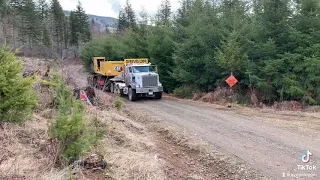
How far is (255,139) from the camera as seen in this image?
27.4 ft

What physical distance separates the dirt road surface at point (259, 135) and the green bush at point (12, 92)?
15.1 feet

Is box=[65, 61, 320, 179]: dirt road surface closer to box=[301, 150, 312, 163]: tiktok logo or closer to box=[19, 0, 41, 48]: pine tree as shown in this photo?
box=[301, 150, 312, 163]: tiktok logo

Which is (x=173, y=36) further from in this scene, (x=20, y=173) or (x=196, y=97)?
(x=20, y=173)


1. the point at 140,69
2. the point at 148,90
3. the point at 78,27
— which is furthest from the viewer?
the point at 78,27

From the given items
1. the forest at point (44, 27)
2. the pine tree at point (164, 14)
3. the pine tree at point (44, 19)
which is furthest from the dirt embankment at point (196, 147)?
the pine tree at point (44, 19)

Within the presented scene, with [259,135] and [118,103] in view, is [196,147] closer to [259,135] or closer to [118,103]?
[259,135]

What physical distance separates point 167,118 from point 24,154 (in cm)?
705

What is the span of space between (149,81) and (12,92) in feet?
38.9

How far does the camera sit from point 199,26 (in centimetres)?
1852

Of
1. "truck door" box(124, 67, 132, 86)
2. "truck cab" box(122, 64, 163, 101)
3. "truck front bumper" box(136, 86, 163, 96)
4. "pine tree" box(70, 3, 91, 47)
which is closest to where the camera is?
"truck front bumper" box(136, 86, 163, 96)

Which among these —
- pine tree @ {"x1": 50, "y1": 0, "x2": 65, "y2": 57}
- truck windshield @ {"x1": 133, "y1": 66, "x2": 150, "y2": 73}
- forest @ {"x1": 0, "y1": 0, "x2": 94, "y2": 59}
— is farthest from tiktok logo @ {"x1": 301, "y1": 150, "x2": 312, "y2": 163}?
pine tree @ {"x1": 50, "y1": 0, "x2": 65, "y2": 57}

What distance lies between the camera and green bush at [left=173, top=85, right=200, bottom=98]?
64.0ft

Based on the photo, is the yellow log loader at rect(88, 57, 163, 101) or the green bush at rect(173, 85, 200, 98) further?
the green bush at rect(173, 85, 200, 98)

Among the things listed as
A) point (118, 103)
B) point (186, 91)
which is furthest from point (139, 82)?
point (118, 103)
